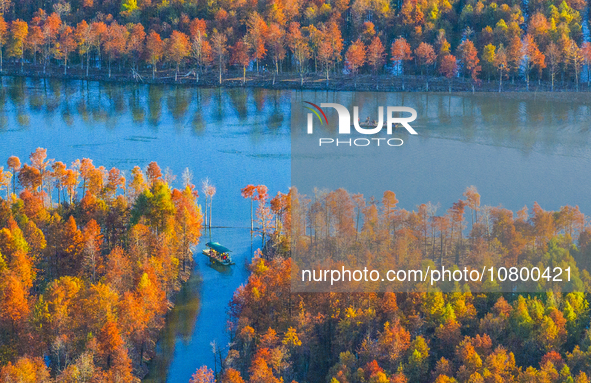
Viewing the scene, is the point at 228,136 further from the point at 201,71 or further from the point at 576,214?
the point at 576,214

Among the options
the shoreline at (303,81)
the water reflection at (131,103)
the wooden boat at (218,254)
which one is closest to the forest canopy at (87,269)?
the wooden boat at (218,254)

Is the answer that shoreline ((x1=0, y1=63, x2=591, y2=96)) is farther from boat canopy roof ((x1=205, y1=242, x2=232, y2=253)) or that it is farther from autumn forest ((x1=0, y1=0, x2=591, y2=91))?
boat canopy roof ((x1=205, y1=242, x2=232, y2=253))

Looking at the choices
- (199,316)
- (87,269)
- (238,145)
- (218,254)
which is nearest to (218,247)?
(218,254)

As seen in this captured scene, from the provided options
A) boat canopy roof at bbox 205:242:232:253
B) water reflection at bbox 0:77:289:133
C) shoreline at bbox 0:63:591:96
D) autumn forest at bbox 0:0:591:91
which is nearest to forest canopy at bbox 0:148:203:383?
boat canopy roof at bbox 205:242:232:253

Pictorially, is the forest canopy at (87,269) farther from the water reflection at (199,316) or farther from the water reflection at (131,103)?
the water reflection at (131,103)

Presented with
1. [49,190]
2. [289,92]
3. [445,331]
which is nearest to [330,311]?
[445,331]

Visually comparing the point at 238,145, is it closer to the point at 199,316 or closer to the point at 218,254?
the point at 218,254
